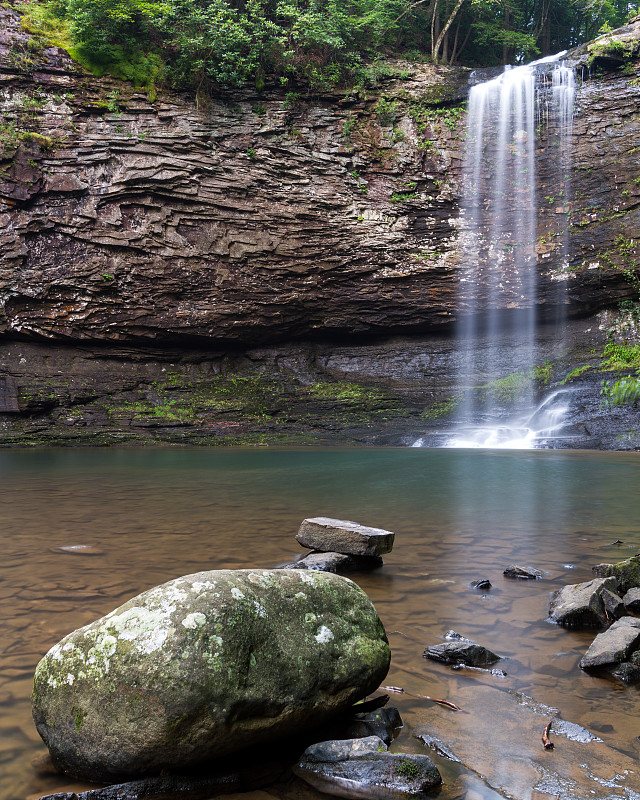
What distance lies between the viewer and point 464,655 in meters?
2.71

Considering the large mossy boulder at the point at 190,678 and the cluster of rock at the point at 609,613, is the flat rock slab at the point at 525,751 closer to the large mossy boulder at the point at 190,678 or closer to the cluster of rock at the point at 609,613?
the large mossy boulder at the point at 190,678

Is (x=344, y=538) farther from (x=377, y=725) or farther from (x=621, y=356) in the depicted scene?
(x=621, y=356)

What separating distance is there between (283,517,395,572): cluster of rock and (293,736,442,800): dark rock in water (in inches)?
87.5

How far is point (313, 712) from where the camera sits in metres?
2.11

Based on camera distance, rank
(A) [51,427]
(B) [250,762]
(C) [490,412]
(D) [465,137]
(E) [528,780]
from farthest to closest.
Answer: (D) [465,137] → (C) [490,412] → (A) [51,427] → (B) [250,762] → (E) [528,780]

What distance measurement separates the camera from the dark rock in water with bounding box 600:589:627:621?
318 cm

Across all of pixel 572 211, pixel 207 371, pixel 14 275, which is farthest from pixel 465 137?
pixel 14 275

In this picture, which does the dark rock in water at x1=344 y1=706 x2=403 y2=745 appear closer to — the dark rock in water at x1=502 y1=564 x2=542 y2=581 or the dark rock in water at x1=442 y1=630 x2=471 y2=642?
the dark rock in water at x1=442 y1=630 x2=471 y2=642

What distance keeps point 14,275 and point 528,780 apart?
70.8ft

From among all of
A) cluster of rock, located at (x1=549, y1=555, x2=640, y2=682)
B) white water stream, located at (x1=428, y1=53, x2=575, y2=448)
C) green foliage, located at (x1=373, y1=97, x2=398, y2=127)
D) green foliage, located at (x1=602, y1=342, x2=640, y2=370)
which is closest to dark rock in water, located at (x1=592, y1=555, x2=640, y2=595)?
cluster of rock, located at (x1=549, y1=555, x2=640, y2=682)

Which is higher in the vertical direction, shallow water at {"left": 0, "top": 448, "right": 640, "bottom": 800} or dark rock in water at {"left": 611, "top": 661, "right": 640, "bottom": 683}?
dark rock in water at {"left": 611, "top": 661, "right": 640, "bottom": 683}

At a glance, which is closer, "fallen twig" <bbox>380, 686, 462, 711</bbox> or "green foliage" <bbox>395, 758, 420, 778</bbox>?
"green foliage" <bbox>395, 758, 420, 778</bbox>

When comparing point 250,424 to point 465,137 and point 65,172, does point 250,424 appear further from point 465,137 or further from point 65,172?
point 465,137

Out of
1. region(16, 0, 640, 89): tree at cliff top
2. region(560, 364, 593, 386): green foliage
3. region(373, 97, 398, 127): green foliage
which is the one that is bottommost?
region(560, 364, 593, 386): green foliage
